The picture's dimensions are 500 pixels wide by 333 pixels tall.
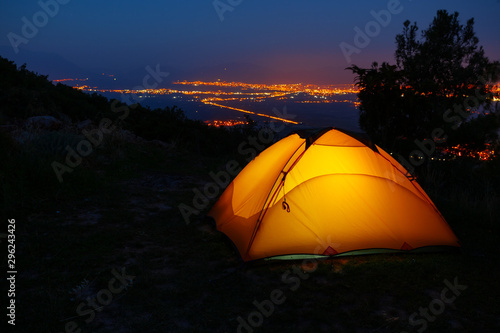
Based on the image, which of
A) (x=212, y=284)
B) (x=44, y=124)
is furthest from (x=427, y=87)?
(x=44, y=124)

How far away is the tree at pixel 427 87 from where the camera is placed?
960 cm

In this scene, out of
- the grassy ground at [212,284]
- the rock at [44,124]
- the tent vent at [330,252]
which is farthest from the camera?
the rock at [44,124]

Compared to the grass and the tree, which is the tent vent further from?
the tree

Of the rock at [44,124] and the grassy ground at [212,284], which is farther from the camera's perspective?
the rock at [44,124]

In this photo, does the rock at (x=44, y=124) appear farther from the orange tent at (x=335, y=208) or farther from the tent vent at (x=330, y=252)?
the tent vent at (x=330, y=252)

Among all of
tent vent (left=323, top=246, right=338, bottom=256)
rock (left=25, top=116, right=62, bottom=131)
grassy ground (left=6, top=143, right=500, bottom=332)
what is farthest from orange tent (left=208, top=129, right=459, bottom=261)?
rock (left=25, top=116, right=62, bottom=131)

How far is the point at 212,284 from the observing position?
12.3 ft

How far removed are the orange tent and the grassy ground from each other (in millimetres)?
195

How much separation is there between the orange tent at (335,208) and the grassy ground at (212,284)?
195mm

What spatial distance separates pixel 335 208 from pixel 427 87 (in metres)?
7.63

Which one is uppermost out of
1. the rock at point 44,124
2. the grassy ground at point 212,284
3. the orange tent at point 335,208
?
the rock at point 44,124

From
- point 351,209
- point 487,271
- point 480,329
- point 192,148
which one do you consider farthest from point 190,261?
point 192,148

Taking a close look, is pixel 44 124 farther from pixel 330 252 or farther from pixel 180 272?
pixel 330 252

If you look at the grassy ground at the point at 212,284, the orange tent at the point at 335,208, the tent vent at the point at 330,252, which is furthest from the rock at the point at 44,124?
the tent vent at the point at 330,252
